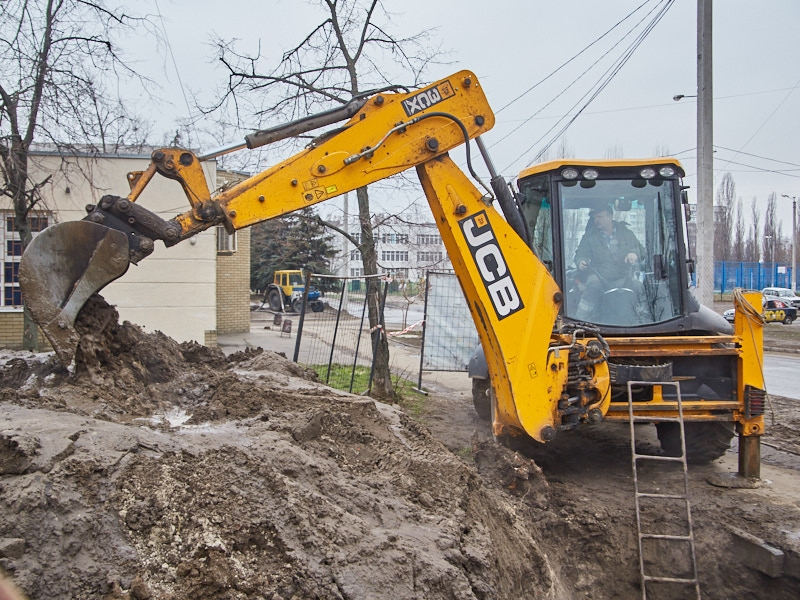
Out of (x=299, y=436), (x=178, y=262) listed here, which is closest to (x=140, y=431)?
(x=299, y=436)

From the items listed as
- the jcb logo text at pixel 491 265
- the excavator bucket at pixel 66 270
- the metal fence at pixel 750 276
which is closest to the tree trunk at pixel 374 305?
the jcb logo text at pixel 491 265

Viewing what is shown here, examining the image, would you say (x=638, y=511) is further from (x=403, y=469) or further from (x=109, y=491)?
(x=109, y=491)


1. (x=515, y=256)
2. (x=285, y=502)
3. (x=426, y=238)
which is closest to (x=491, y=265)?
(x=515, y=256)

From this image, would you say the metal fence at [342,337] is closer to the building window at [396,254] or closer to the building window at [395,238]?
the building window at [395,238]

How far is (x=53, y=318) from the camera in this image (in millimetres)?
4473

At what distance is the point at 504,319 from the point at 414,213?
6.00 meters

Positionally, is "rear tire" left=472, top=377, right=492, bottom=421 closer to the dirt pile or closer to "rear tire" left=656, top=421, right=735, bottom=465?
"rear tire" left=656, top=421, right=735, bottom=465

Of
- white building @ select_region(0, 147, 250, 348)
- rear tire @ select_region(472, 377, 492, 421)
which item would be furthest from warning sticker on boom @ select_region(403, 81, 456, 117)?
white building @ select_region(0, 147, 250, 348)

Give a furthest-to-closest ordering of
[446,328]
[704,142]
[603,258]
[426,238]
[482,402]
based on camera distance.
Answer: [704,142] → [446,328] → [426,238] → [482,402] → [603,258]

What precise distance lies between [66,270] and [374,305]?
20.2 feet

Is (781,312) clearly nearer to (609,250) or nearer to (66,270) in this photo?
(609,250)

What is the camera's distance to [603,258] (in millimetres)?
6297

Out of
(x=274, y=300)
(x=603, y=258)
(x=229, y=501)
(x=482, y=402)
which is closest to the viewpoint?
(x=229, y=501)

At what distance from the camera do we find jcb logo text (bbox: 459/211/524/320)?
200 inches
